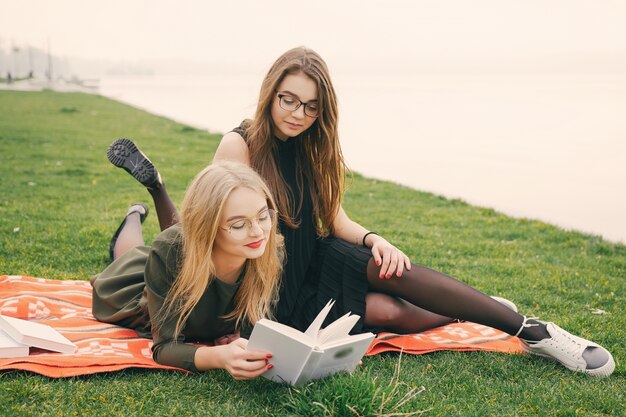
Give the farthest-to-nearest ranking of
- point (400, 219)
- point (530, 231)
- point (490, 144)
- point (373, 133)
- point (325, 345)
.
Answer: point (373, 133) → point (490, 144) → point (400, 219) → point (530, 231) → point (325, 345)

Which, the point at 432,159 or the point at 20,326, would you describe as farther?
the point at 432,159

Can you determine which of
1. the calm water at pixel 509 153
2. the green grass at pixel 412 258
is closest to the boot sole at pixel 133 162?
the calm water at pixel 509 153

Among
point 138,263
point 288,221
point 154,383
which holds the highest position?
point 288,221

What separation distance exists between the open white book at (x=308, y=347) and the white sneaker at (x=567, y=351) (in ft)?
3.90

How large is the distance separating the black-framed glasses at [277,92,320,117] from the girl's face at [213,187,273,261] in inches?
26.6

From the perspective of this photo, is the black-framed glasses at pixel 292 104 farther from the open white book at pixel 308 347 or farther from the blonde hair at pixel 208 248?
the open white book at pixel 308 347

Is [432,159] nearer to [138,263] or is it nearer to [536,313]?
[536,313]

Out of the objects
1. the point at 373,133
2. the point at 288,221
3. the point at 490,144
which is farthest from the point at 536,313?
the point at 373,133

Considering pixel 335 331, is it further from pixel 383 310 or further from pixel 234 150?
pixel 234 150

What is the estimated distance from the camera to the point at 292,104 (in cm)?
357

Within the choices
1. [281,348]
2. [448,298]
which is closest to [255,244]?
→ [281,348]

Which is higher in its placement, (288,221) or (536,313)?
(288,221)

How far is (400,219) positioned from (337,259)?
3.91m

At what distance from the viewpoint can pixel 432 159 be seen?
12289 millimetres
